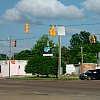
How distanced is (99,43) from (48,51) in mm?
79510

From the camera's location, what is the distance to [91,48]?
529 ft

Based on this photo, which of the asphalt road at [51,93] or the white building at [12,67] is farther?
the white building at [12,67]

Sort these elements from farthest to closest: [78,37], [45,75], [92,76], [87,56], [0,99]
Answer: [78,37] < [87,56] < [45,75] < [92,76] < [0,99]

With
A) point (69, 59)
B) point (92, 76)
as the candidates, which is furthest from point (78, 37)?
point (92, 76)

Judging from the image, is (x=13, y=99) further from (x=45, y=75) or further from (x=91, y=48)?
(x=91, y=48)

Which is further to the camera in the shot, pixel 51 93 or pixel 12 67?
pixel 12 67

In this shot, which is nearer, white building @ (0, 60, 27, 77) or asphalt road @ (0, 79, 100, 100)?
asphalt road @ (0, 79, 100, 100)

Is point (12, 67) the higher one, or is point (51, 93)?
→ point (12, 67)

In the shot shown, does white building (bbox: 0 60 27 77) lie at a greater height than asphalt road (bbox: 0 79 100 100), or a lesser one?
greater

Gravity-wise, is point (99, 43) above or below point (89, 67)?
above

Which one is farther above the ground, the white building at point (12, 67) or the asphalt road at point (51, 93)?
the white building at point (12, 67)

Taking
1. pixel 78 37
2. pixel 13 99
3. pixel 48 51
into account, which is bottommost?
pixel 13 99

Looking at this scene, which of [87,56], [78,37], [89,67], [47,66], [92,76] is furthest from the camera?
[78,37]

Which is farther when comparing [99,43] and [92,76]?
[99,43]
